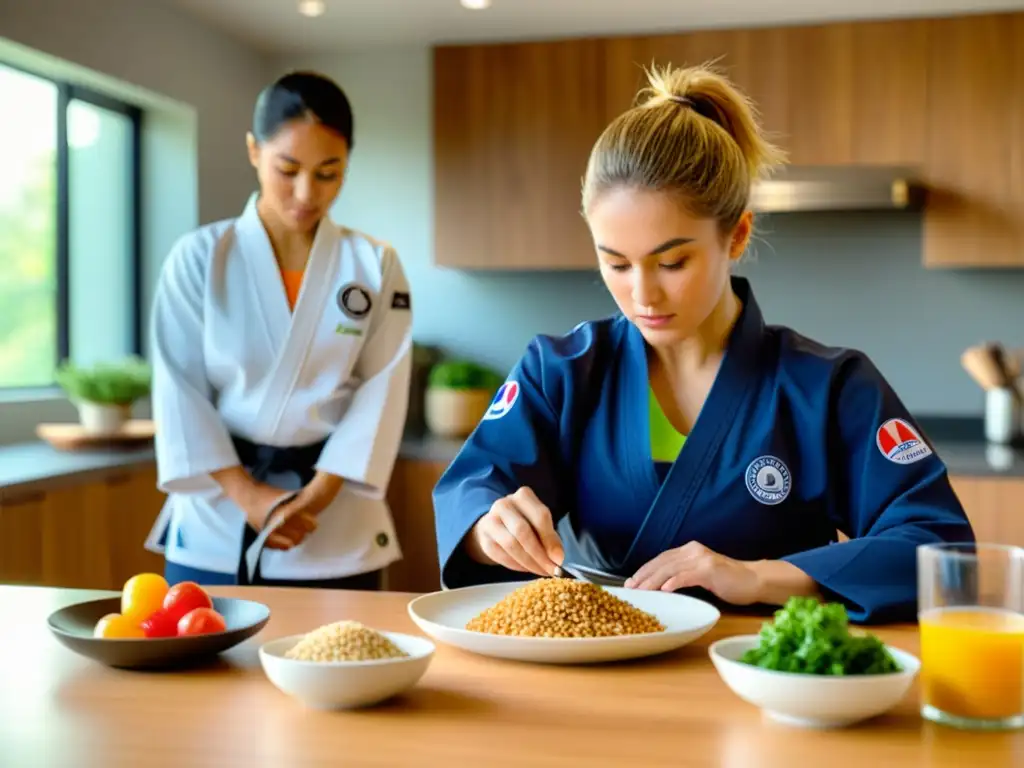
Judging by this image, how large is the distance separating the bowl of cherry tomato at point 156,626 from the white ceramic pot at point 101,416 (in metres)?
1.87

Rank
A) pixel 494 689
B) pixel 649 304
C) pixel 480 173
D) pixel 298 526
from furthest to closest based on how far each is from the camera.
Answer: pixel 480 173 → pixel 298 526 → pixel 649 304 → pixel 494 689

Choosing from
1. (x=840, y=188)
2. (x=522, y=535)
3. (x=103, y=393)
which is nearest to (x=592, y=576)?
(x=522, y=535)

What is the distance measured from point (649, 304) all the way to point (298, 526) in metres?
1.05

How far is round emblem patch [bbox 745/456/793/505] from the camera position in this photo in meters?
1.52

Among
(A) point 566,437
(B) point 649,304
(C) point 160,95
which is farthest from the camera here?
(C) point 160,95

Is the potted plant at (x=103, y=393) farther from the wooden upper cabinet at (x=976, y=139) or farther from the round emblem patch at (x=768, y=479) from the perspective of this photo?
the wooden upper cabinet at (x=976, y=139)

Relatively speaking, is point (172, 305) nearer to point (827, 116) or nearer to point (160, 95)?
point (160, 95)

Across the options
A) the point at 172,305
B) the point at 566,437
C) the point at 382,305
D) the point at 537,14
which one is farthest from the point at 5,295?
the point at 566,437

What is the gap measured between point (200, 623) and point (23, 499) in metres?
1.52

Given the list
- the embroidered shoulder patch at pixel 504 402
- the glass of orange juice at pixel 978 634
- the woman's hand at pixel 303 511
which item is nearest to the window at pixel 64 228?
the woman's hand at pixel 303 511

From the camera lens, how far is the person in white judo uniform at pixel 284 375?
225cm

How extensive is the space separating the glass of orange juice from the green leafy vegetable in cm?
5

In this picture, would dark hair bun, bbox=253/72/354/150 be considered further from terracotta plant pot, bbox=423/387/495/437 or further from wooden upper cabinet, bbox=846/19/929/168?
wooden upper cabinet, bbox=846/19/929/168

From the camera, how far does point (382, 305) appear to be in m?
2.43
